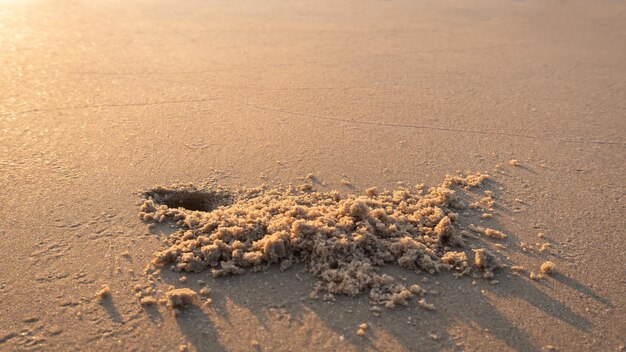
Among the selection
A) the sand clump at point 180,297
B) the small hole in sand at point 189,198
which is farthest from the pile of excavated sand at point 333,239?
the sand clump at point 180,297

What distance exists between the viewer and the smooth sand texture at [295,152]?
5.20 feet

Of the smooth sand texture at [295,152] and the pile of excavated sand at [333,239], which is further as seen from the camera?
the pile of excavated sand at [333,239]

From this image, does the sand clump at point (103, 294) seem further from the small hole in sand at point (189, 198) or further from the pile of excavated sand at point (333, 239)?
the small hole in sand at point (189, 198)

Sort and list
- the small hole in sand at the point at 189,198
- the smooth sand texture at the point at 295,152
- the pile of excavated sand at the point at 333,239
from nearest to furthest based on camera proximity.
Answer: the smooth sand texture at the point at 295,152 → the pile of excavated sand at the point at 333,239 → the small hole in sand at the point at 189,198

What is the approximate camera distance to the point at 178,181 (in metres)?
2.32

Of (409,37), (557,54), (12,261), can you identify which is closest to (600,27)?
(557,54)

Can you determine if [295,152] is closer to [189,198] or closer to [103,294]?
[189,198]

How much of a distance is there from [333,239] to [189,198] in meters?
0.76

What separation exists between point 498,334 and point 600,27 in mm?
4923

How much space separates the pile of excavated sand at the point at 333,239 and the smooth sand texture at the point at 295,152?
0.19 ft

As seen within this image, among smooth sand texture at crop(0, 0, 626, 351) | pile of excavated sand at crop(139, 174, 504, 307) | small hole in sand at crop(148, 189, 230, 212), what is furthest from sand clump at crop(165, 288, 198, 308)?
small hole in sand at crop(148, 189, 230, 212)

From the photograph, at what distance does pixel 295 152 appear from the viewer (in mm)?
2627

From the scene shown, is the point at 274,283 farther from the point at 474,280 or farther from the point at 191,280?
the point at 474,280

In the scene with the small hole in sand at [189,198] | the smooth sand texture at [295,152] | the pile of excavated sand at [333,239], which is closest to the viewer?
the smooth sand texture at [295,152]
